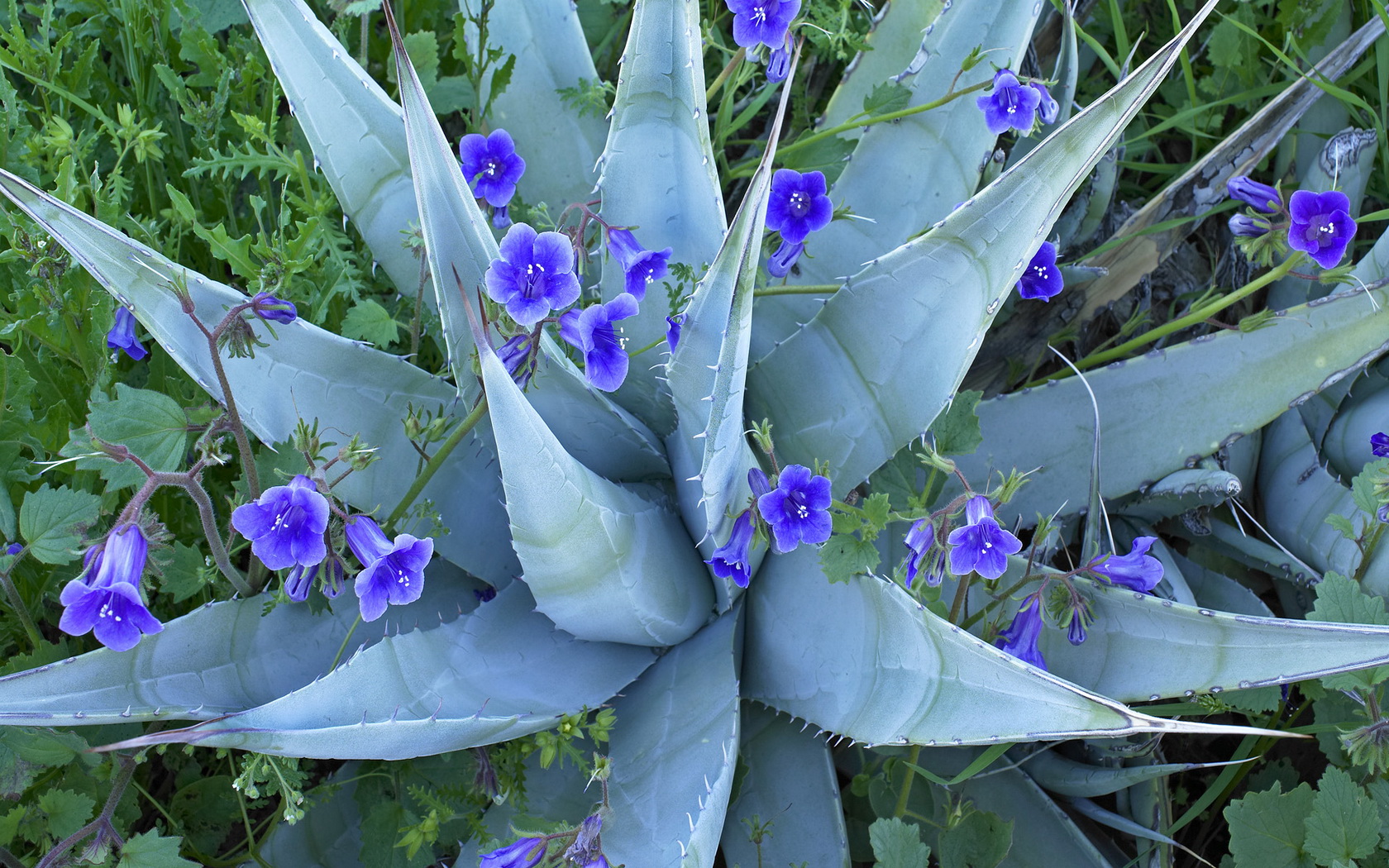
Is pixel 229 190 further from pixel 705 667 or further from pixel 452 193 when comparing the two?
pixel 705 667

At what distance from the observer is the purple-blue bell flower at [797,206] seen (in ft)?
5.42

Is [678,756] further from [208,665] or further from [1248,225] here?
[1248,225]

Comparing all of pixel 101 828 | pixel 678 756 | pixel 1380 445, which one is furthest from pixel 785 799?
pixel 1380 445

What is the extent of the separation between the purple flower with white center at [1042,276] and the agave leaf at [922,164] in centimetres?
20

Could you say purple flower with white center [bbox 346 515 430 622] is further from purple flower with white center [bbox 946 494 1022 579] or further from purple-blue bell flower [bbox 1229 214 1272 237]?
purple-blue bell flower [bbox 1229 214 1272 237]

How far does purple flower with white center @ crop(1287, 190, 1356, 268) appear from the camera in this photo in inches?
68.9

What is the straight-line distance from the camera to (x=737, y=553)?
4.90 feet

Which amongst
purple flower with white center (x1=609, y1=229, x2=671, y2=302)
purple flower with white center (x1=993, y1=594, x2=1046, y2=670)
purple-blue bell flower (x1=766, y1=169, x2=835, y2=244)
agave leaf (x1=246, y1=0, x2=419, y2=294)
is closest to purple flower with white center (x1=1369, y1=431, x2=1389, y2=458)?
purple flower with white center (x1=993, y1=594, x2=1046, y2=670)

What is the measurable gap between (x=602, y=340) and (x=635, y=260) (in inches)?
7.4

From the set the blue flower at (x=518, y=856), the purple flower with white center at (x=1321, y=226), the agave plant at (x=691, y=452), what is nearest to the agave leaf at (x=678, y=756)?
the agave plant at (x=691, y=452)

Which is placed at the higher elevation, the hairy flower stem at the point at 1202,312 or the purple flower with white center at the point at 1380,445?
the hairy flower stem at the point at 1202,312

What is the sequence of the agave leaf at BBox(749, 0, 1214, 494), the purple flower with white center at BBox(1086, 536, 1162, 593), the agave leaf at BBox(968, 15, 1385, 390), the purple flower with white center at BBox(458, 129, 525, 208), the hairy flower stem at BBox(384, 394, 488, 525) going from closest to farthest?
the agave leaf at BBox(749, 0, 1214, 494) < the hairy flower stem at BBox(384, 394, 488, 525) < the purple flower with white center at BBox(1086, 536, 1162, 593) < the purple flower with white center at BBox(458, 129, 525, 208) < the agave leaf at BBox(968, 15, 1385, 390)

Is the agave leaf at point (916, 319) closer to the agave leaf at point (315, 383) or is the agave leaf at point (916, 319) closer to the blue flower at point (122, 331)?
the agave leaf at point (315, 383)

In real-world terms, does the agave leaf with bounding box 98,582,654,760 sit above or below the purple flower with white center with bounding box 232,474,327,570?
below
